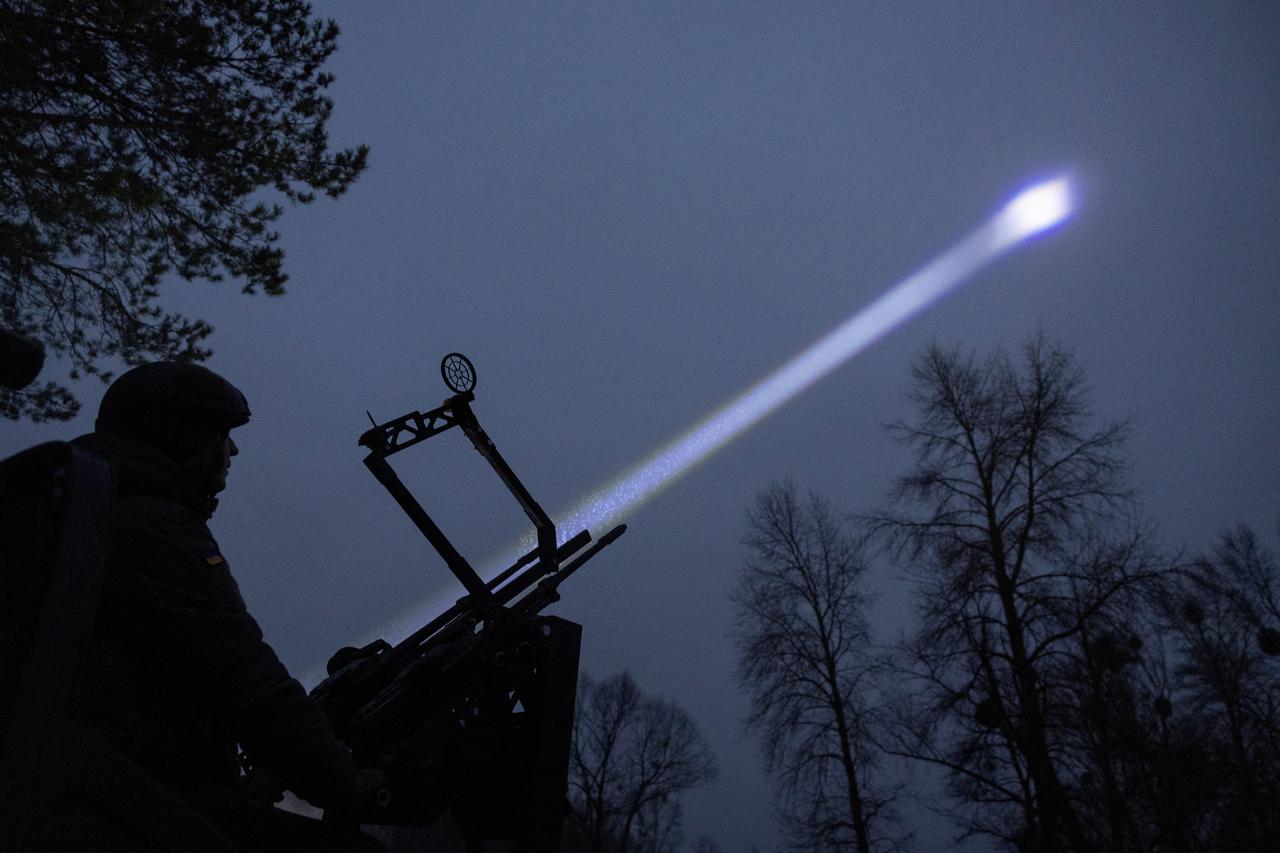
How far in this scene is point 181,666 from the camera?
1881 mm

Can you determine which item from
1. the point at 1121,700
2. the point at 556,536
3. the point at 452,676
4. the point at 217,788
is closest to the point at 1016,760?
the point at 1121,700

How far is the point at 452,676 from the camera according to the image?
149 inches

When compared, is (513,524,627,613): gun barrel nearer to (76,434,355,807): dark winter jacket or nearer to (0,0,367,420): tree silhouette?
(76,434,355,807): dark winter jacket

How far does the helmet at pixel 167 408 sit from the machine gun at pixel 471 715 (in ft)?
5.41

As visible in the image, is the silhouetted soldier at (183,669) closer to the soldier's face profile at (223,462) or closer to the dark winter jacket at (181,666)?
the dark winter jacket at (181,666)

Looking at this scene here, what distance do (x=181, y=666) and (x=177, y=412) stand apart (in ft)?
2.63

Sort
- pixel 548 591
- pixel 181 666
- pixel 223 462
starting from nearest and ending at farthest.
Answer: pixel 181 666, pixel 223 462, pixel 548 591

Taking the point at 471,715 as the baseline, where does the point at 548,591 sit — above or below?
above

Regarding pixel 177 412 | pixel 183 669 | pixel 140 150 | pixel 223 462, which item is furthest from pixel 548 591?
pixel 140 150

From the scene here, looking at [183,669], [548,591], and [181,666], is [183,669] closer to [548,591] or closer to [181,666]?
[181,666]

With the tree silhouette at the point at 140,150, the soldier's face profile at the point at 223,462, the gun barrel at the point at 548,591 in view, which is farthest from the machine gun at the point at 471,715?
the tree silhouette at the point at 140,150

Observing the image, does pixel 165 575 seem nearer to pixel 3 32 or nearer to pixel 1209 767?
pixel 3 32

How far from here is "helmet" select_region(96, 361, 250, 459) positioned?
2256 millimetres

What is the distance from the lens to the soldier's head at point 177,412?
226 centimetres
